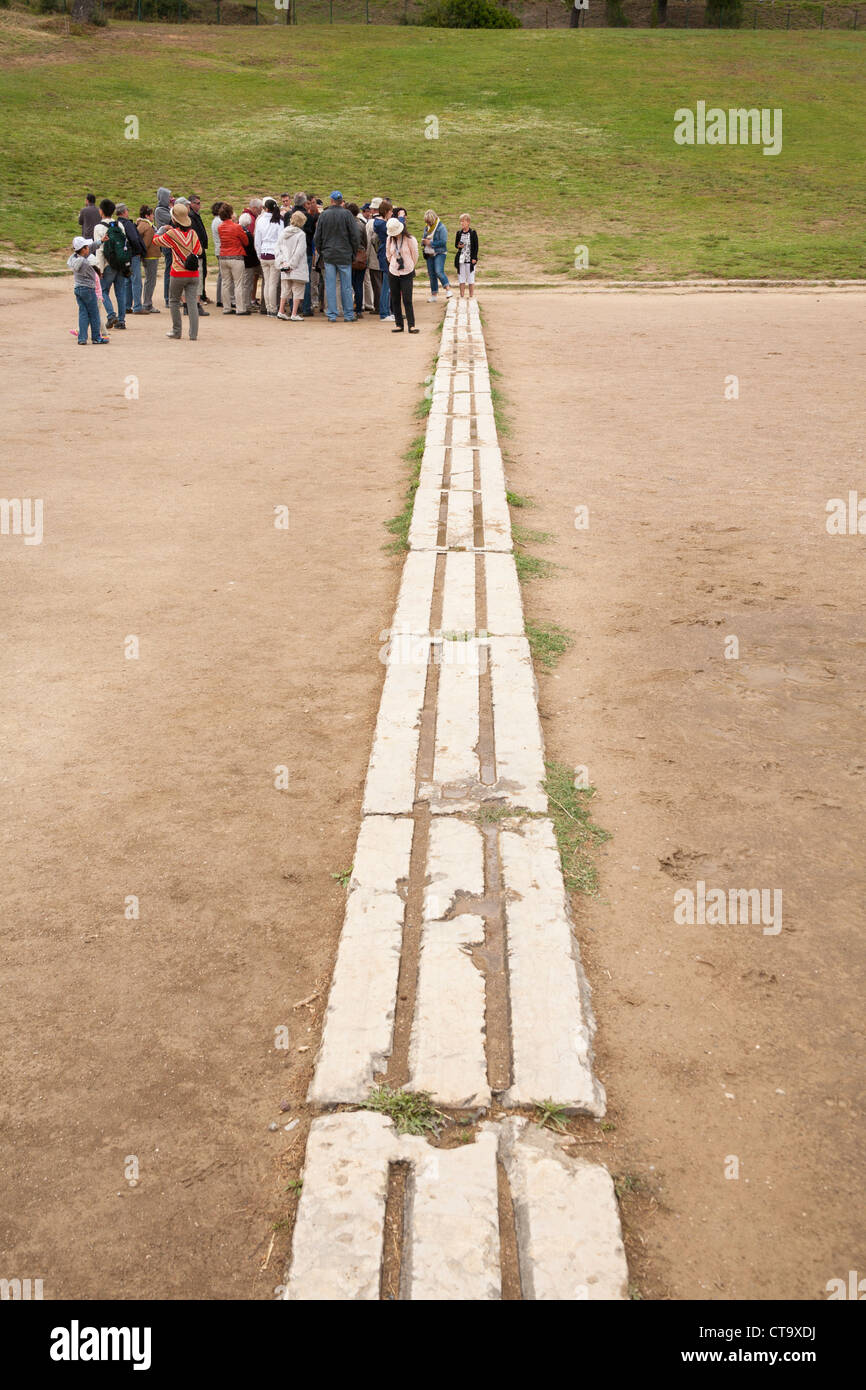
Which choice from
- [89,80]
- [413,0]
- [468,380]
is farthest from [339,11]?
[468,380]

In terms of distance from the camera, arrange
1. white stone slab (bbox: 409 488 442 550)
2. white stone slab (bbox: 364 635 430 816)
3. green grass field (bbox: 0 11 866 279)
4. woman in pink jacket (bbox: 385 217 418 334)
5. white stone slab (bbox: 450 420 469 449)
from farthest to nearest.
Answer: green grass field (bbox: 0 11 866 279), woman in pink jacket (bbox: 385 217 418 334), white stone slab (bbox: 450 420 469 449), white stone slab (bbox: 409 488 442 550), white stone slab (bbox: 364 635 430 816)

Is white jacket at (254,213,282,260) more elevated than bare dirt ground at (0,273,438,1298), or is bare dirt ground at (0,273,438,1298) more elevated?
white jacket at (254,213,282,260)

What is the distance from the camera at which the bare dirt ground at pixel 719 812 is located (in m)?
2.50

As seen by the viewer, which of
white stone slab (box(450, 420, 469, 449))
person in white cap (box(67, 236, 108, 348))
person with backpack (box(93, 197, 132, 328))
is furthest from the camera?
person with backpack (box(93, 197, 132, 328))

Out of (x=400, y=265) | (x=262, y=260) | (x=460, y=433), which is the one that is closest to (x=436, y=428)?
(x=460, y=433)

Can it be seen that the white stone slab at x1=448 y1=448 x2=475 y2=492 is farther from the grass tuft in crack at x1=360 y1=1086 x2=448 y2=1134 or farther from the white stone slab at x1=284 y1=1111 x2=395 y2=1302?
the white stone slab at x1=284 y1=1111 x2=395 y2=1302

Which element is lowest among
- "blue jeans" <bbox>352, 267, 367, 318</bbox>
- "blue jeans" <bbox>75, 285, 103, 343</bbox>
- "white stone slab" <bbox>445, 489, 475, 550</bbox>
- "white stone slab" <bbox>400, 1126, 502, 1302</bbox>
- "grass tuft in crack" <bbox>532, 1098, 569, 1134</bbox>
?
"white stone slab" <bbox>400, 1126, 502, 1302</bbox>

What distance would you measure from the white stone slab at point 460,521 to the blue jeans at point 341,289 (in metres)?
10.3

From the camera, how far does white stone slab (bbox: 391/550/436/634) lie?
5.51m

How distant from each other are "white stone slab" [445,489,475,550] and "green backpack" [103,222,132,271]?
999 cm

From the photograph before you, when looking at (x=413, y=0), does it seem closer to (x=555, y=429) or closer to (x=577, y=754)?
(x=555, y=429)

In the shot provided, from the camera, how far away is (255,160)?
33906mm

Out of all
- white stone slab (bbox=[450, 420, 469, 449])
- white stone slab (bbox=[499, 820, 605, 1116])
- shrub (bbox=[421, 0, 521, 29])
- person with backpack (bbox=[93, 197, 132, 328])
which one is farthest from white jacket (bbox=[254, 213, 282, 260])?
shrub (bbox=[421, 0, 521, 29])

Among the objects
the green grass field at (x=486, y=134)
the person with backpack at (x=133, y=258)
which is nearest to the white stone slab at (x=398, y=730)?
the person with backpack at (x=133, y=258)
